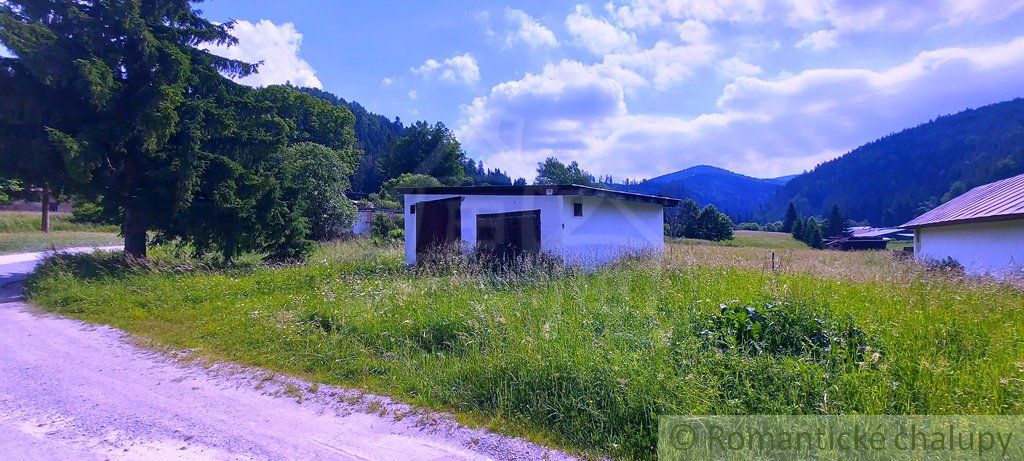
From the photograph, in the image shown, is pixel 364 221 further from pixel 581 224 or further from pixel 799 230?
pixel 799 230

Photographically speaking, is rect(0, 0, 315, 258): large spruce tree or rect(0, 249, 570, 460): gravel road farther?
rect(0, 0, 315, 258): large spruce tree

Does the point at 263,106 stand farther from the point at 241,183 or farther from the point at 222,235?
the point at 222,235

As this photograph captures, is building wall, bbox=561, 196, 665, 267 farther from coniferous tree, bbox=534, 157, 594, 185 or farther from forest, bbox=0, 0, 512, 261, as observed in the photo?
coniferous tree, bbox=534, 157, 594, 185

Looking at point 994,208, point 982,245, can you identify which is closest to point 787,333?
point 994,208

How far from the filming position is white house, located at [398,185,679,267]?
10980mm

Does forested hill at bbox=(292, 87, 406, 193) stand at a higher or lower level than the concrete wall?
higher

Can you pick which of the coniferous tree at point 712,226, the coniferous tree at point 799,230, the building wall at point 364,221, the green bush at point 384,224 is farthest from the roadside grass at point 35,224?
the coniferous tree at point 799,230

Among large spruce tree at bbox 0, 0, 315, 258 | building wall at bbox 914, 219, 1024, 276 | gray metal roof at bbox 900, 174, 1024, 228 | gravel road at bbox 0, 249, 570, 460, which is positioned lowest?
gravel road at bbox 0, 249, 570, 460

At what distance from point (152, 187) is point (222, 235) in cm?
188

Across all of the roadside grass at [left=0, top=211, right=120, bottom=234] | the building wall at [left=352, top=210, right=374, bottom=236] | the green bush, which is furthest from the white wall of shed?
the roadside grass at [left=0, top=211, right=120, bottom=234]

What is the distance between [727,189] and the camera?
91875 millimetres

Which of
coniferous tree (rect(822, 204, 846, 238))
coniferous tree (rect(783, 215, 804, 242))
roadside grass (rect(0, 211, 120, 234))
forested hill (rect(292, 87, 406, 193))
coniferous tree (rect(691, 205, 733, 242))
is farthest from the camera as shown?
forested hill (rect(292, 87, 406, 193))

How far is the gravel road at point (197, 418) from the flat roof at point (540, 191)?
7.56m

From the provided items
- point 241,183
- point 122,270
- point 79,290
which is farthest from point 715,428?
point 241,183
